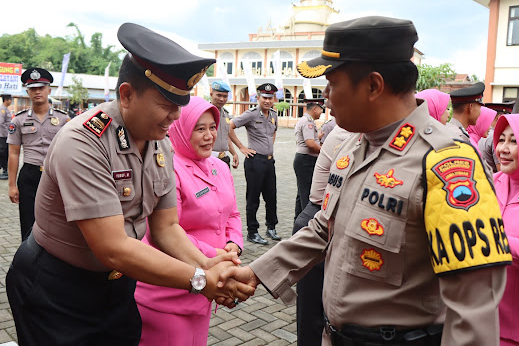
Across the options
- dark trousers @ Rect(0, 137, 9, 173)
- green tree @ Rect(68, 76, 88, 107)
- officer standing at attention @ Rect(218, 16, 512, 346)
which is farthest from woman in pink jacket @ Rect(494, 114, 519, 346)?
green tree @ Rect(68, 76, 88, 107)

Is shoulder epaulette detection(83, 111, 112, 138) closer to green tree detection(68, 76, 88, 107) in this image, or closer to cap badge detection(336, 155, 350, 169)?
cap badge detection(336, 155, 350, 169)

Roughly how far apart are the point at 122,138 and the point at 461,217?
1423mm

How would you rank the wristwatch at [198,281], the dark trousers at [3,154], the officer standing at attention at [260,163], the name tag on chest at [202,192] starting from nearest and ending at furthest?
the wristwatch at [198,281], the name tag on chest at [202,192], the officer standing at attention at [260,163], the dark trousers at [3,154]

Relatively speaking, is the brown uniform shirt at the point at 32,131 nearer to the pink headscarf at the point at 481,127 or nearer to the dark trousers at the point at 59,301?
the dark trousers at the point at 59,301

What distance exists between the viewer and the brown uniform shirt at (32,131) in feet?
18.1

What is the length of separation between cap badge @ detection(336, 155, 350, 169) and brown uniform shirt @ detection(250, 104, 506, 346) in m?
0.02

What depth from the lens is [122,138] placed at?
2045 millimetres

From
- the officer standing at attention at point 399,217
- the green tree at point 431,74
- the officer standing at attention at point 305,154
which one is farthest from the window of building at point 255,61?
the officer standing at attention at point 399,217

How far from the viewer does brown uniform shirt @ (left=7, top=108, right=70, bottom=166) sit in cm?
552

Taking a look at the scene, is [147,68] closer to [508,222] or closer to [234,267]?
[234,267]

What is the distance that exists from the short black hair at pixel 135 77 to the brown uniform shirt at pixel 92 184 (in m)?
0.17

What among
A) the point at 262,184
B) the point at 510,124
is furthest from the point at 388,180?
the point at 262,184

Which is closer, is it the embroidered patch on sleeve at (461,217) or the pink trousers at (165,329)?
the embroidered patch on sleeve at (461,217)

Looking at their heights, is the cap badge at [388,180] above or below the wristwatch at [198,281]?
above
